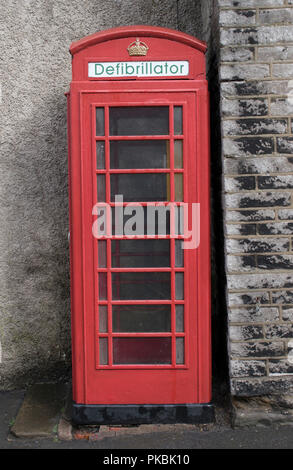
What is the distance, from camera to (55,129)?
3902mm

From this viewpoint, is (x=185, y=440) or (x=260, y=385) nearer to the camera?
(x=185, y=440)

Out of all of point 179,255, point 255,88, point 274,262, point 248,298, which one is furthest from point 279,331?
point 255,88

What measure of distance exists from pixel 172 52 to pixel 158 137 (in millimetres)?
532

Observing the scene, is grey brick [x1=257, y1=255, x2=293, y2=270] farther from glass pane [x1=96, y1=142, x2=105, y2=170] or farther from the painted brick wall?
glass pane [x1=96, y1=142, x2=105, y2=170]

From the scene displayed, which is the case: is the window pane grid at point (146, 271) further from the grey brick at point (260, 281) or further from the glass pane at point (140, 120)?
the grey brick at point (260, 281)

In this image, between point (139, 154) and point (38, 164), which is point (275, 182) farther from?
point (38, 164)

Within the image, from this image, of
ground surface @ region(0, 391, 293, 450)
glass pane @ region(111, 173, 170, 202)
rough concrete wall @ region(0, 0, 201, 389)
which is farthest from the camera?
rough concrete wall @ region(0, 0, 201, 389)

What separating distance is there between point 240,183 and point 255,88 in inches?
23.7

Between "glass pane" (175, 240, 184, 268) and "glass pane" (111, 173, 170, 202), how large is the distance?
11.4 inches

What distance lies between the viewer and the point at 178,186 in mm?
3072

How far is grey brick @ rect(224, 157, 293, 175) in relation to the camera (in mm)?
3109

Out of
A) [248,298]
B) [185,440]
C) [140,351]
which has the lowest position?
[185,440]

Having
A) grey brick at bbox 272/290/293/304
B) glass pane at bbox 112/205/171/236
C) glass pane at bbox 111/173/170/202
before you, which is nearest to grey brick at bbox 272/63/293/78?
glass pane at bbox 111/173/170/202

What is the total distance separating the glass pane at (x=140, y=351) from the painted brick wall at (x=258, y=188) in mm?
443
